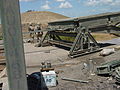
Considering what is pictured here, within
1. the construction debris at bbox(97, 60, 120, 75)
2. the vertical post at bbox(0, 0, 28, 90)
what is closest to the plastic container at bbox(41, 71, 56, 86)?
the construction debris at bbox(97, 60, 120, 75)

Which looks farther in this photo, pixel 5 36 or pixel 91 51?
pixel 91 51

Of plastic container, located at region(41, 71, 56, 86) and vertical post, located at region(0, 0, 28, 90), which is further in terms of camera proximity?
plastic container, located at region(41, 71, 56, 86)

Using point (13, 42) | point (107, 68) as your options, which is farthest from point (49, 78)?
point (13, 42)

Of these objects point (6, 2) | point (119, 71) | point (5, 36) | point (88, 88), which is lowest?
point (88, 88)

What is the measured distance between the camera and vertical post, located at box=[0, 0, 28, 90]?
6.94 ft

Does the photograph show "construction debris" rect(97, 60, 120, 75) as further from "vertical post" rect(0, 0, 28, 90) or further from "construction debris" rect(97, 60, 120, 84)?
"vertical post" rect(0, 0, 28, 90)

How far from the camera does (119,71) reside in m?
5.57

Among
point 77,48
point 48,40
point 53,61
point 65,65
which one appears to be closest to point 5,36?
point 65,65

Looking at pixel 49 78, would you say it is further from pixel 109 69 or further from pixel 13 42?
pixel 13 42

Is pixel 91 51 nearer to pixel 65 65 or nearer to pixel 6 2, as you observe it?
pixel 65 65

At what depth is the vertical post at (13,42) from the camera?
2.12 metres

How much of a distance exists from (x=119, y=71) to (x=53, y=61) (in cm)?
424

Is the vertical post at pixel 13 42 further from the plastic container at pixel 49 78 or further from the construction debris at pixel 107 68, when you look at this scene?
the construction debris at pixel 107 68

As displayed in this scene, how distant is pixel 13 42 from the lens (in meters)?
2.18
